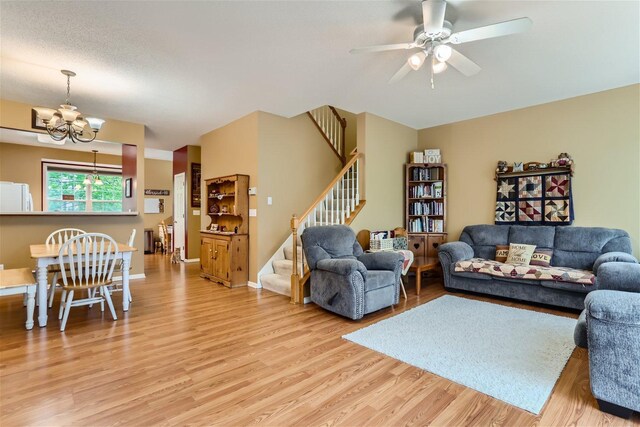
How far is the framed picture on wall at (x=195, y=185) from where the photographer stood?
739cm

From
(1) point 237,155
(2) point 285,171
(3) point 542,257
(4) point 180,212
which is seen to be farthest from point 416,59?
(4) point 180,212

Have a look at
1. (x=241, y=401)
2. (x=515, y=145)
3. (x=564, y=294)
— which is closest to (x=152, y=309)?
(x=241, y=401)

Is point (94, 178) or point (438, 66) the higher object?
point (438, 66)

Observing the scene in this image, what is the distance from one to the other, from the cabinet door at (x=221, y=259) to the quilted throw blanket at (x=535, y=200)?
4.30 m

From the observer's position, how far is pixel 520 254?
4.27 m

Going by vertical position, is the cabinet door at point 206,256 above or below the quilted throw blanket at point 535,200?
below

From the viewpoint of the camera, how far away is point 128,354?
2.53 m

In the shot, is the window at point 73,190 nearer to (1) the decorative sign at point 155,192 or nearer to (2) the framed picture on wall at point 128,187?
(2) the framed picture on wall at point 128,187

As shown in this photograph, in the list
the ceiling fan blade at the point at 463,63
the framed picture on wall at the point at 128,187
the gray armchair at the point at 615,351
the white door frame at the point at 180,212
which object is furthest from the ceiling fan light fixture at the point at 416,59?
the white door frame at the point at 180,212

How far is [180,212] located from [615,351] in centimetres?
784

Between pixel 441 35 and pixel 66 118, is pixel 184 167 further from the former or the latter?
pixel 441 35

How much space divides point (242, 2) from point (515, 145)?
14.7ft

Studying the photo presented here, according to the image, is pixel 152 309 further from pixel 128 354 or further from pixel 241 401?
pixel 241 401

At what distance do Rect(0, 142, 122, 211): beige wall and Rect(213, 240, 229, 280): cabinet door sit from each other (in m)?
2.75
